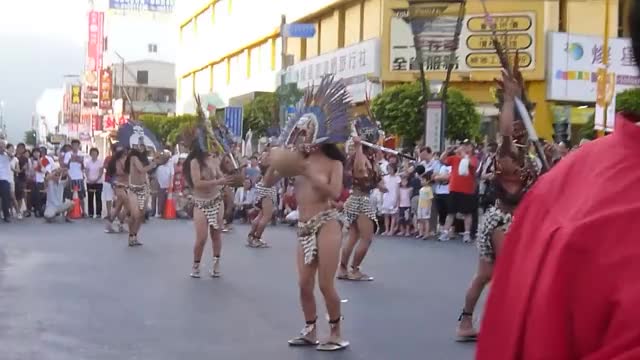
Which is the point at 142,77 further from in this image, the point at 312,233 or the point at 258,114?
the point at 312,233

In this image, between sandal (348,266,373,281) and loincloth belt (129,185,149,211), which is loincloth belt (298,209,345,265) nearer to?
sandal (348,266,373,281)

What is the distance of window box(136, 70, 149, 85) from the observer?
338 ft

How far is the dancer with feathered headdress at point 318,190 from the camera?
761 centimetres

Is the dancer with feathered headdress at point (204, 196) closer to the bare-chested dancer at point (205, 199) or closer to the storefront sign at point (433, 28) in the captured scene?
the bare-chested dancer at point (205, 199)

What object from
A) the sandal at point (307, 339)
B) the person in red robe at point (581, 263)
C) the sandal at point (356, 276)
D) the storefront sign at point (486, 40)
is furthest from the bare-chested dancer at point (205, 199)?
the storefront sign at point (486, 40)

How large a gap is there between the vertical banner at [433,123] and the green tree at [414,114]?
10.0 metres

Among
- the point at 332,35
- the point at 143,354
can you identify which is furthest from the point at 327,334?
the point at 332,35

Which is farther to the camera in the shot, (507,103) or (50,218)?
(50,218)

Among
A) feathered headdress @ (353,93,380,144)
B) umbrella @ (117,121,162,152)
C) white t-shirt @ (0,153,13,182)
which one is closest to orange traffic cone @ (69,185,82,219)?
white t-shirt @ (0,153,13,182)

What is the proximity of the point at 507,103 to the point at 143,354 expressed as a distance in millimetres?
3294

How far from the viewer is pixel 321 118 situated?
788 centimetres

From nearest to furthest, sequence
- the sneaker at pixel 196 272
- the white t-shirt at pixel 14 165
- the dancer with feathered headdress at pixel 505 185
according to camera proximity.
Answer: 1. the dancer with feathered headdress at pixel 505 185
2. the sneaker at pixel 196 272
3. the white t-shirt at pixel 14 165

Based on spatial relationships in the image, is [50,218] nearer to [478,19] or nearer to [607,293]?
[478,19]

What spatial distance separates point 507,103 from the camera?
612 cm
